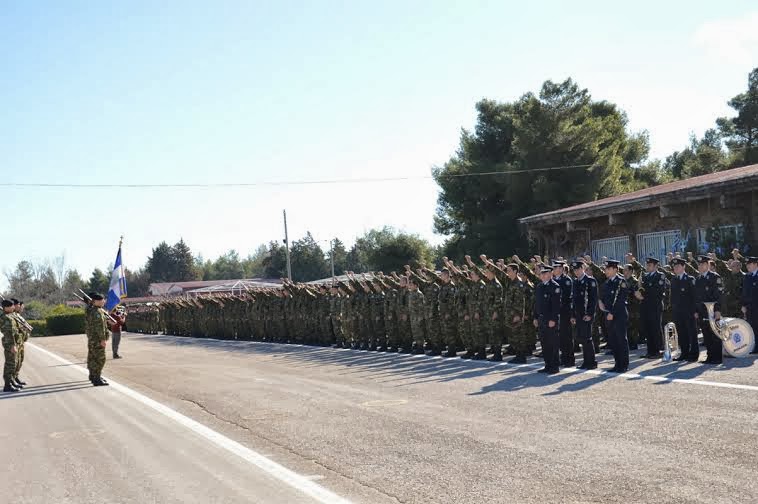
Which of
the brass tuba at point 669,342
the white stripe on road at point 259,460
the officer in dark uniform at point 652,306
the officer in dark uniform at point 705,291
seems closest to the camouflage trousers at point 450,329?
the officer in dark uniform at point 652,306

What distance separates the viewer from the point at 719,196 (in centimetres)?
1977

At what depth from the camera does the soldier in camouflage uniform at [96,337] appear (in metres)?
15.5

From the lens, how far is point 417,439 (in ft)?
26.7

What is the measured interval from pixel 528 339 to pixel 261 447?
779 centimetres

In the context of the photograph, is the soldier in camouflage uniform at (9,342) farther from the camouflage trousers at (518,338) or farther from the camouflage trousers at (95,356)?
the camouflage trousers at (518,338)

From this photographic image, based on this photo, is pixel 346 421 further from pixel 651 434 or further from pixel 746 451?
pixel 746 451

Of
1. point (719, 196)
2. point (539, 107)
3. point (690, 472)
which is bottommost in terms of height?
point (690, 472)

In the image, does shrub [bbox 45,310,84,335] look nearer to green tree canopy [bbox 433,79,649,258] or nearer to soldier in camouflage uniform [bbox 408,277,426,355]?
green tree canopy [bbox 433,79,649,258]

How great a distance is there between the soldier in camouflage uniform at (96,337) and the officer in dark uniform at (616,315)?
9532mm

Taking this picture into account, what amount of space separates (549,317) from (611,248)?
12.6 m

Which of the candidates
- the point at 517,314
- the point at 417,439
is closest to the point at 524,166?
the point at 517,314

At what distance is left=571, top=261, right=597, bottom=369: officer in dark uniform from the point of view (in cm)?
1284

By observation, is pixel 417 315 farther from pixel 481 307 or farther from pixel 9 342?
pixel 9 342

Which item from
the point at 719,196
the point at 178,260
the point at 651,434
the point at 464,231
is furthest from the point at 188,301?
the point at 178,260
